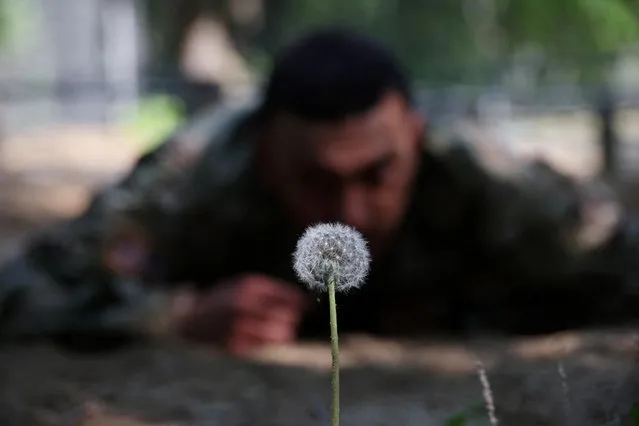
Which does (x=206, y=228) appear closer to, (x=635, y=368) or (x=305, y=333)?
(x=305, y=333)

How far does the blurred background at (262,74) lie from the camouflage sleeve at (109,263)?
788 mm

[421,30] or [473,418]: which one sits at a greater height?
[421,30]

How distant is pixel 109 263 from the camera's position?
9.18 feet

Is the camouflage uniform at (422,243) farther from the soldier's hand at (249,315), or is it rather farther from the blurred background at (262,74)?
the blurred background at (262,74)

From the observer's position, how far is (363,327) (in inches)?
108

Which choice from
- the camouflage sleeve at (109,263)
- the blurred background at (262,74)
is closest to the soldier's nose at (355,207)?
the camouflage sleeve at (109,263)

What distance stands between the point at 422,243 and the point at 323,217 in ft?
1.79

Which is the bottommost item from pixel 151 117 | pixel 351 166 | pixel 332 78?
pixel 351 166

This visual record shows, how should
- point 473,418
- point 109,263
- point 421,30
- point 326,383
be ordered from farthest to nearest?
point 421,30 < point 109,263 < point 326,383 < point 473,418

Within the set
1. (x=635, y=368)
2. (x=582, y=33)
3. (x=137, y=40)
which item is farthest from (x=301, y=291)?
(x=137, y=40)

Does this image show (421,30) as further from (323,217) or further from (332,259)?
(332,259)

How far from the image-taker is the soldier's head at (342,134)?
2.48 metres

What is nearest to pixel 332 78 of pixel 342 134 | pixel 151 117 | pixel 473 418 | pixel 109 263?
pixel 342 134

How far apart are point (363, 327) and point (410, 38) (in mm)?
15273
